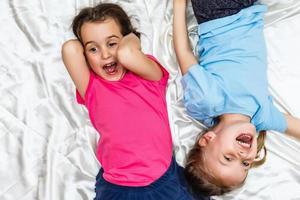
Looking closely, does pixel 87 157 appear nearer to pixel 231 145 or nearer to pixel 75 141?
pixel 75 141

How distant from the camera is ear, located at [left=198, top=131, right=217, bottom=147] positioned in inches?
49.8

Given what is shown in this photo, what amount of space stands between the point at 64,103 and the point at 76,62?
0.45 feet

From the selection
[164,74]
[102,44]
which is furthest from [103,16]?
[164,74]

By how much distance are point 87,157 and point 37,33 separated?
414 millimetres

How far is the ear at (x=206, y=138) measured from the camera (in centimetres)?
127

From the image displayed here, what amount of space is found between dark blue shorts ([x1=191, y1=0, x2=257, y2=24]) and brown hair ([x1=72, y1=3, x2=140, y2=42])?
0.20m

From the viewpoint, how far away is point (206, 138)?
4.18 feet

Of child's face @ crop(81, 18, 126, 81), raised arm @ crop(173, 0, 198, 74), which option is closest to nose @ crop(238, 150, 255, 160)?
raised arm @ crop(173, 0, 198, 74)

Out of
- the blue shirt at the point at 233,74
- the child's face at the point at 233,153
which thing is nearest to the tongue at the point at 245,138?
the child's face at the point at 233,153

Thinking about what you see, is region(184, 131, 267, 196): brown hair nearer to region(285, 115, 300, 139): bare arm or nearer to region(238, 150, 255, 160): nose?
region(238, 150, 255, 160): nose

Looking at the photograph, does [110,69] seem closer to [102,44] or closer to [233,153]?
[102,44]

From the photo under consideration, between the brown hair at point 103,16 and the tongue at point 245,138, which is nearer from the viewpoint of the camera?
the tongue at point 245,138

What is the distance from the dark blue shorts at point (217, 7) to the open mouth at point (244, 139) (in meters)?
0.38

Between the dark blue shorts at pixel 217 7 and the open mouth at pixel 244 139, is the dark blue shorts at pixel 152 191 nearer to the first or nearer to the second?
the open mouth at pixel 244 139
